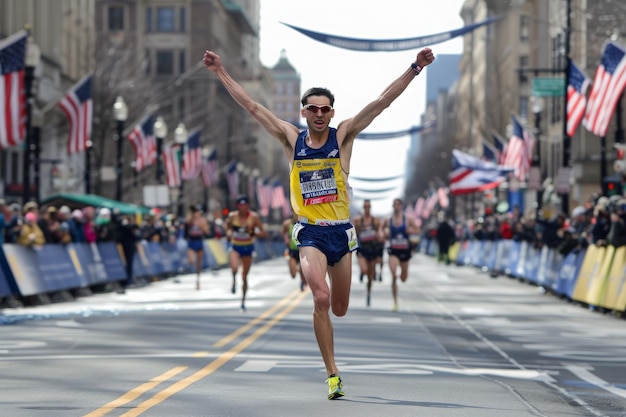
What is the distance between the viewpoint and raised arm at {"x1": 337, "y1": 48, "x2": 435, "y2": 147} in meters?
11.6

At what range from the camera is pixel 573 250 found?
104 feet

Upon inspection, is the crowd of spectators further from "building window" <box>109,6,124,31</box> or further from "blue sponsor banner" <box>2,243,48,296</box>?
"building window" <box>109,6,124,31</box>

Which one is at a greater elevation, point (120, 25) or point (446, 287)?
point (120, 25)

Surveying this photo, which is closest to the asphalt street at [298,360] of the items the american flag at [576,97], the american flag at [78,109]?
the american flag at [78,109]

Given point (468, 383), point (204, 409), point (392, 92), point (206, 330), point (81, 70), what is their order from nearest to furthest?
point (204, 409), point (392, 92), point (468, 383), point (206, 330), point (81, 70)

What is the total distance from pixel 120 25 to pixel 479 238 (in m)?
66.2

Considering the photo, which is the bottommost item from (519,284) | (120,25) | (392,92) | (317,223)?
(519,284)

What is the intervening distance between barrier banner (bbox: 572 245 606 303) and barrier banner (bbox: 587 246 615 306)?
5.9 inches

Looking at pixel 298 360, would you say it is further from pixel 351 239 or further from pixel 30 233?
pixel 30 233

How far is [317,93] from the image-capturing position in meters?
11.4

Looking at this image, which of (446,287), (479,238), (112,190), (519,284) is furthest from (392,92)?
(112,190)

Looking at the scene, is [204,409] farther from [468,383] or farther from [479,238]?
[479,238]

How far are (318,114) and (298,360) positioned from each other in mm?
4355

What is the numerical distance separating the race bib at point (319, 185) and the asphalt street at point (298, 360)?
1465mm
